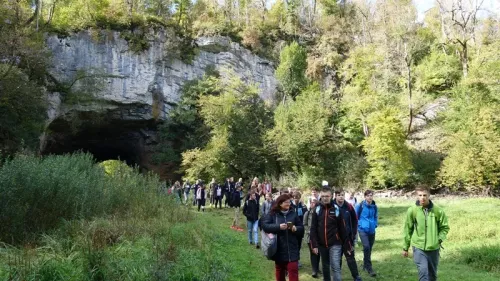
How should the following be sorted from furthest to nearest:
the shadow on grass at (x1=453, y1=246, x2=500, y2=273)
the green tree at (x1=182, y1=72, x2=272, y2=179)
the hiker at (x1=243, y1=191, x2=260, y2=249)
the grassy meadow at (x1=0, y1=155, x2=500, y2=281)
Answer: the green tree at (x1=182, y1=72, x2=272, y2=179), the hiker at (x1=243, y1=191, x2=260, y2=249), the shadow on grass at (x1=453, y1=246, x2=500, y2=273), the grassy meadow at (x1=0, y1=155, x2=500, y2=281)

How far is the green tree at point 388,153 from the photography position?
24469 millimetres

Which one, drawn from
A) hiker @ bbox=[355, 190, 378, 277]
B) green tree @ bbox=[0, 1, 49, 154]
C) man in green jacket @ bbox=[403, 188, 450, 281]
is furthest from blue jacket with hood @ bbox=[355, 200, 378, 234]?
green tree @ bbox=[0, 1, 49, 154]

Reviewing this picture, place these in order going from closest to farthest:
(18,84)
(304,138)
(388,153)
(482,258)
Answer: (482,258), (18,84), (388,153), (304,138)

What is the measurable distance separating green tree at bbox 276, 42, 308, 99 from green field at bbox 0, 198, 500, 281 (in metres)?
23.2

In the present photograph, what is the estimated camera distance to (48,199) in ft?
24.3

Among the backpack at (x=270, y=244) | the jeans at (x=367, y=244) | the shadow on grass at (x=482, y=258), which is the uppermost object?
the backpack at (x=270, y=244)

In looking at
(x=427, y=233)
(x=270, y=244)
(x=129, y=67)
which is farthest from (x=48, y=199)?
(x=129, y=67)

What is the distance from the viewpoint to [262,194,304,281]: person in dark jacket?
498 centimetres

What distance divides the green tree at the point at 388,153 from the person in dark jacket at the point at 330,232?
66.3 feet

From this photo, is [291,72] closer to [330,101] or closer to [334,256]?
[330,101]

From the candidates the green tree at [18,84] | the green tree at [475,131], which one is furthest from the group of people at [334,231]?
the green tree at [475,131]

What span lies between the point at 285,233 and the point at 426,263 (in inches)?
78.6

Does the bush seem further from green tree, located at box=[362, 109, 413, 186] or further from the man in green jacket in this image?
green tree, located at box=[362, 109, 413, 186]

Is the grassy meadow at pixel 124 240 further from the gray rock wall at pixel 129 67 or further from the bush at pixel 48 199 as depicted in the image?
the gray rock wall at pixel 129 67
